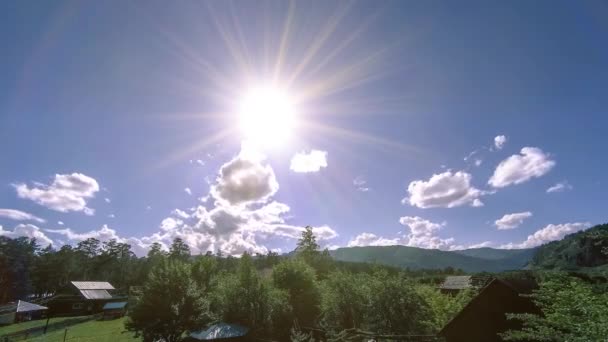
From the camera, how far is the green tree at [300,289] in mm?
39719

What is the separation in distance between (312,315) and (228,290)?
38.6 ft

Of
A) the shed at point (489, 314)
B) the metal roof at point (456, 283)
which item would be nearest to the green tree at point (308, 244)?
the metal roof at point (456, 283)

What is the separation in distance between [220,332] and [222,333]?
0.24 meters

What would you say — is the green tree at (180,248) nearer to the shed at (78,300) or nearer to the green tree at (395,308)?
the shed at (78,300)

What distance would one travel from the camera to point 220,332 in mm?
28859

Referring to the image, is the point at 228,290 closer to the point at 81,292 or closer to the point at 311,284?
the point at 311,284

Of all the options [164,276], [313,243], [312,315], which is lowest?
[312,315]

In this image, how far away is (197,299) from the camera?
2639cm

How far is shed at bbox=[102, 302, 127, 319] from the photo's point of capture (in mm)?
60031

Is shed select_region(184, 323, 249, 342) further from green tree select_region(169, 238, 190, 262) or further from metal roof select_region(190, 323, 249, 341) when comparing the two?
green tree select_region(169, 238, 190, 262)

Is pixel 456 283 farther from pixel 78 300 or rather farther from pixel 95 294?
pixel 78 300

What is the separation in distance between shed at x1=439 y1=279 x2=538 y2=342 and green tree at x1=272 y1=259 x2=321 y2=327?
24.3 meters

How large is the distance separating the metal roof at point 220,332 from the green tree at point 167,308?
1602 mm

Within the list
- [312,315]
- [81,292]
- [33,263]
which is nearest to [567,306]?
[312,315]
